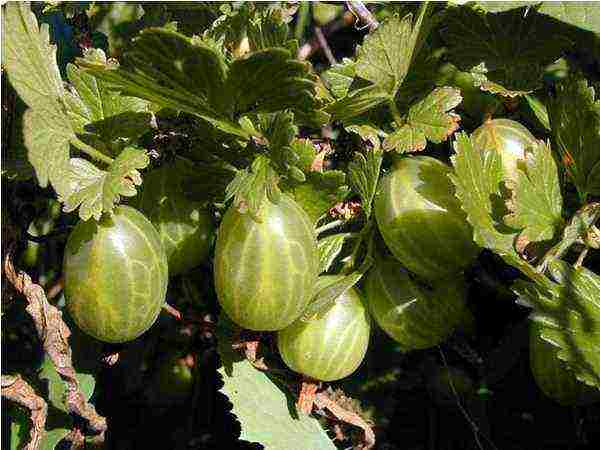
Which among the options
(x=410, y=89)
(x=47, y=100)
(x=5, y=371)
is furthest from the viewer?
(x=5, y=371)

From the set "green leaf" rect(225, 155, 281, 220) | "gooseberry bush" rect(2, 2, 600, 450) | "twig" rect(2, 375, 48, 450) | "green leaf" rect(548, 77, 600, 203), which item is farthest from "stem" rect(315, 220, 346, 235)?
"twig" rect(2, 375, 48, 450)

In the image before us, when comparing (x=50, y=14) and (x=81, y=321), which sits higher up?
(x=50, y=14)

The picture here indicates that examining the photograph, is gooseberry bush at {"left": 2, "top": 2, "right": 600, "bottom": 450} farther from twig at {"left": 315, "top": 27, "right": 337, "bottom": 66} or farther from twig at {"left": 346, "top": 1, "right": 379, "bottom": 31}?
twig at {"left": 315, "top": 27, "right": 337, "bottom": 66}

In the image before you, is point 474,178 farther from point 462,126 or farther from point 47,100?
point 47,100

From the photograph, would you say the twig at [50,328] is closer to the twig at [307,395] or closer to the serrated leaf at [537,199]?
the twig at [307,395]

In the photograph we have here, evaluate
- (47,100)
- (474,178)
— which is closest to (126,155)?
(47,100)

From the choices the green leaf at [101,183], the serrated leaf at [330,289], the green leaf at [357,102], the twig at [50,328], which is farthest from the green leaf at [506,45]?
the twig at [50,328]
